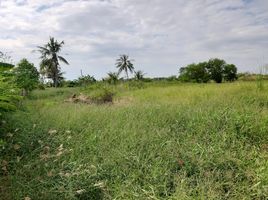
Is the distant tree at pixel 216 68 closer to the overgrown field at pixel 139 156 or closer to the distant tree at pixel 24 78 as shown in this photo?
the distant tree at pixel 24 78

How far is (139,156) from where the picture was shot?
436 cm

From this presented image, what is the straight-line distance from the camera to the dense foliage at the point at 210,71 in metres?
38.6

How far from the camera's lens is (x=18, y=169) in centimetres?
418

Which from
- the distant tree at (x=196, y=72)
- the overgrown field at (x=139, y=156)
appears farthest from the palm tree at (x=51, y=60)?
the overgrown field at (x=139, y=156)

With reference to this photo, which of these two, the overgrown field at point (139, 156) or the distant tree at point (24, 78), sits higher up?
the distant tree at point (24, 78)

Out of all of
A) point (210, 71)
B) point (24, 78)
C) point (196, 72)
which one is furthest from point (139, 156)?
point (196, 72)

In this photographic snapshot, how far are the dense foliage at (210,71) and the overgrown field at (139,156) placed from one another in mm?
32980

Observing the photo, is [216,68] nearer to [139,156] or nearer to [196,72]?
[196,72]

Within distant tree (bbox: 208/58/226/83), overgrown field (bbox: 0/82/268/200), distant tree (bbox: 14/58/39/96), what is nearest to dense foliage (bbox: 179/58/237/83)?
distant tree (bbox: 208/58/226/83)

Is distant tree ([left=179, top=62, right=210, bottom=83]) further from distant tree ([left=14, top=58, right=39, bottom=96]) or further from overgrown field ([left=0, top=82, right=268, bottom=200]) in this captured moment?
overgrown field ([left=0, top=82, right=268, bottom=200])

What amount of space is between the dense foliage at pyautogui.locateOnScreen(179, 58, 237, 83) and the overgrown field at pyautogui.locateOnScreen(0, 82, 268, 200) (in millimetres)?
32980

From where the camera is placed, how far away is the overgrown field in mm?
3721

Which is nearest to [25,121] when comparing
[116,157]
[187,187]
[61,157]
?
[61,157]

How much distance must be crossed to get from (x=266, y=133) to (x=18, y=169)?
3706 mm
